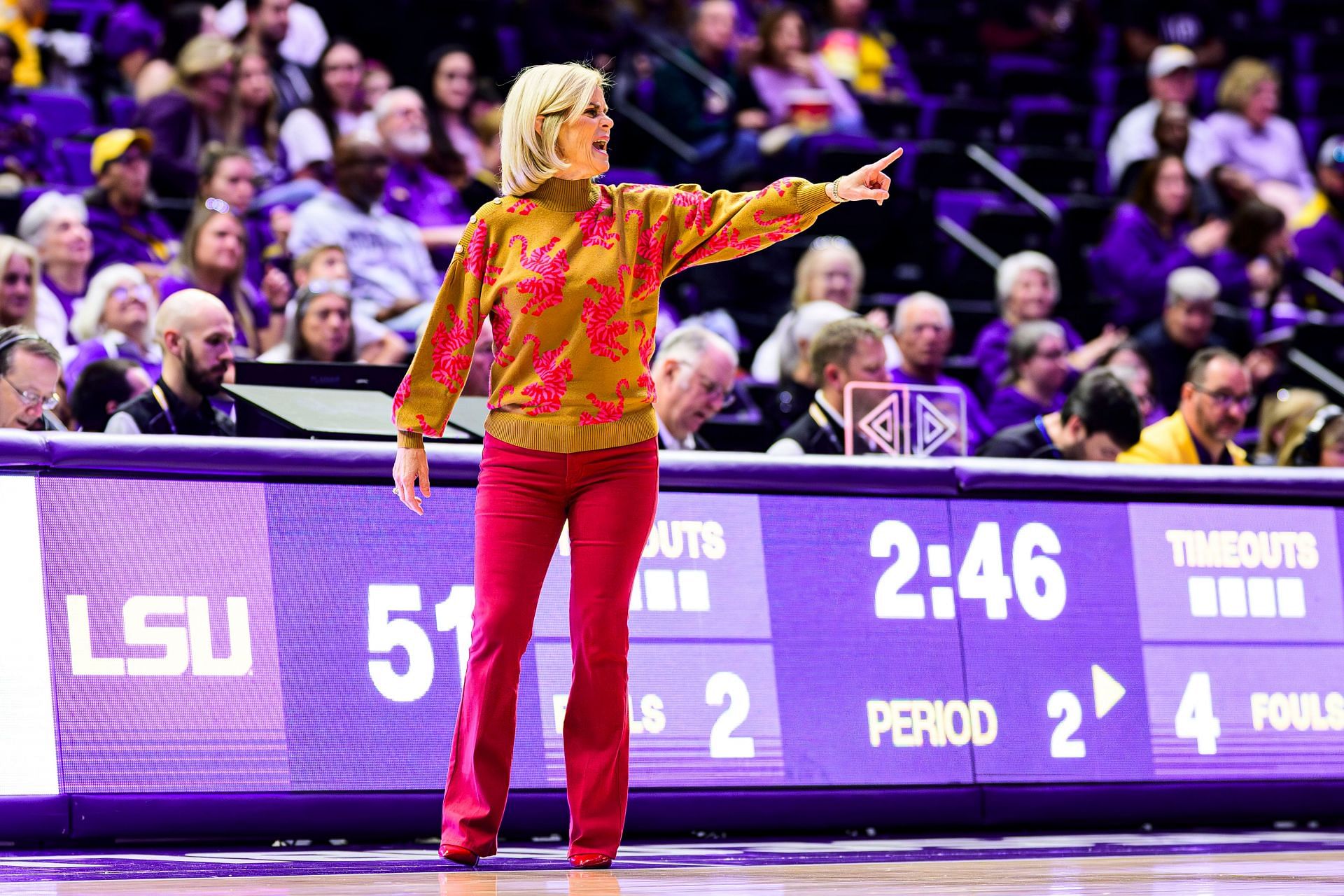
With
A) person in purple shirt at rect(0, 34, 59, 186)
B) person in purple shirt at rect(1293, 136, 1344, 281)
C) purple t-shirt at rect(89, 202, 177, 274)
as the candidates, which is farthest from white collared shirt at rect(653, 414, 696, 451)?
person in purple shirt at rect(1293, 136, 1344, 281)

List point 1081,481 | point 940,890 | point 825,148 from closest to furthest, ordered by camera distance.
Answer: point 940,890
point 1081,481
point 825,148

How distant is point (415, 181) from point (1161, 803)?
221 inches

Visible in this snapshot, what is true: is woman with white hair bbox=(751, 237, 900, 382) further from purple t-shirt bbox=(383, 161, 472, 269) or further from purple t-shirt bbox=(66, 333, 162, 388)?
purple t-shirt bbox=(66, 333, 162, 388)

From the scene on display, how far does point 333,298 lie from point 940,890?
164 inches

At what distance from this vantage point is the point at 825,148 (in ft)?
34.3

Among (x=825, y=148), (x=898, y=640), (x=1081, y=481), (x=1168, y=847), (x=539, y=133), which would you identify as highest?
(x=825, y=148)

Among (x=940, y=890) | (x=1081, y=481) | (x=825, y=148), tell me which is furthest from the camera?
(x=825, y=148)

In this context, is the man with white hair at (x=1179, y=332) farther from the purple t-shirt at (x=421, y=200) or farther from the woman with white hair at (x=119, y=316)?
the woman with white hair at (x=119, y=316)

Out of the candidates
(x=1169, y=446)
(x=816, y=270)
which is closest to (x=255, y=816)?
(x=1169, y=446)

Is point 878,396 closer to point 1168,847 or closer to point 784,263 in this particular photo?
point 1168,847

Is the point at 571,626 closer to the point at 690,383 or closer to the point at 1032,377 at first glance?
the point at 690,383

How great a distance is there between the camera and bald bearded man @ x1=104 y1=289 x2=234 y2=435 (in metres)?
5.77

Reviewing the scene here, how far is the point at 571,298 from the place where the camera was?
418 cm

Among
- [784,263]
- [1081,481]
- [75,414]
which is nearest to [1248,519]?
[1081,481]
